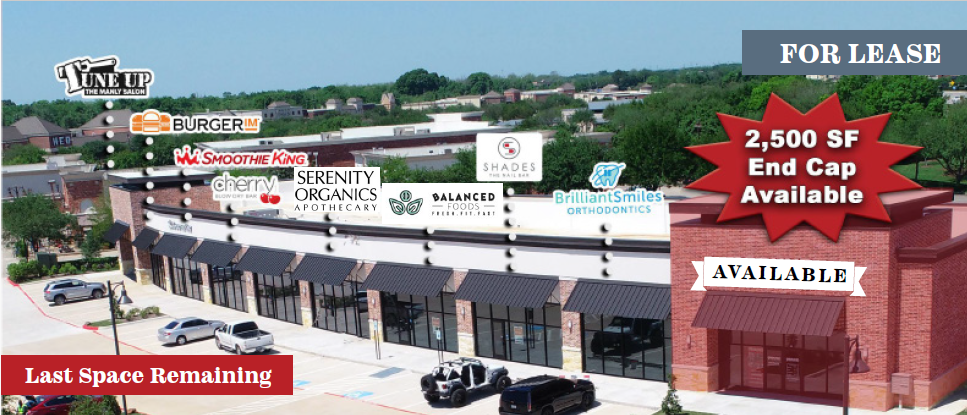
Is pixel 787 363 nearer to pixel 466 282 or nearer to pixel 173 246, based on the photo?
pixel 466 282

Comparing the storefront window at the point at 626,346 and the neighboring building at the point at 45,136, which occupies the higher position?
the neighboring building at the point at 45,136

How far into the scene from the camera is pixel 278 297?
157ft

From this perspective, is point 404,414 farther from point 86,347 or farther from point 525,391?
Answer: point 86,347

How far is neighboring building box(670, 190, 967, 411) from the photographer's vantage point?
93.7 ft

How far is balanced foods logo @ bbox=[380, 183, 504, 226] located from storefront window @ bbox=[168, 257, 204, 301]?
18619mm

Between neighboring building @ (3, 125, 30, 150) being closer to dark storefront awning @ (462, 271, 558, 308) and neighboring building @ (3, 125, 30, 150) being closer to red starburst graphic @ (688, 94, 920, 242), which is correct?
dark storefront awning @ (462, 271, 558, 308)

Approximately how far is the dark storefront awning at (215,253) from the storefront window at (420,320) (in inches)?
470

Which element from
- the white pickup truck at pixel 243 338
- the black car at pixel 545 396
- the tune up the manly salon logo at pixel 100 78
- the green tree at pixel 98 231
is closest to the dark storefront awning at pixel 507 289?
the black car at pixel 545 396

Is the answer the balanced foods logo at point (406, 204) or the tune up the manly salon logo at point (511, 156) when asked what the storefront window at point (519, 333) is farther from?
the tune up the manly salon logo at point (511, 156)

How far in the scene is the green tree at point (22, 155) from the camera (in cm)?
12300

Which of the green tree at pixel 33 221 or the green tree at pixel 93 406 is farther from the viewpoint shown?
the green tree at pixel 33 221

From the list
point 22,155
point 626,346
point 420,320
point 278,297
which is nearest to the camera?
point 626,346

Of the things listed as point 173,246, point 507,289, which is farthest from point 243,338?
point 173,246

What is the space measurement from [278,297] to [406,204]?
1009 centimetres
